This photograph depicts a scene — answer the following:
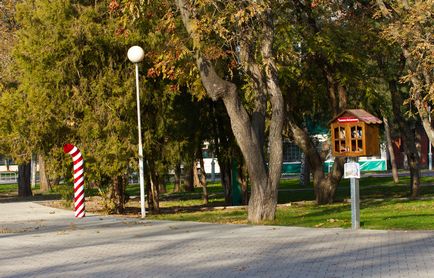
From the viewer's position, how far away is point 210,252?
1410cm

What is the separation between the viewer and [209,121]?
2861 cm

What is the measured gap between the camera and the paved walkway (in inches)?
471

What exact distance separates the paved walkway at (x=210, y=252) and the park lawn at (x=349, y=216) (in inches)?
54.2

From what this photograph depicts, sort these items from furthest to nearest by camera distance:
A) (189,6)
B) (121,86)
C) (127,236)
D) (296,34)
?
(296,34)
(121,86)
(189,6)
(127,236)

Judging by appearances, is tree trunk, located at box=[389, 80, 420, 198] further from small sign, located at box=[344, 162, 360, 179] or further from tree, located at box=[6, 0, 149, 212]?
small sign, located at box=[344, 162, 360, 179]

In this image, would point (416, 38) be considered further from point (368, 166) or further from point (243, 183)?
point (368, 166)

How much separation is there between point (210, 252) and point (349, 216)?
25.3 ft

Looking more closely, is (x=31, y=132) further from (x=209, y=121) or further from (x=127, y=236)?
(x=127, y=236)

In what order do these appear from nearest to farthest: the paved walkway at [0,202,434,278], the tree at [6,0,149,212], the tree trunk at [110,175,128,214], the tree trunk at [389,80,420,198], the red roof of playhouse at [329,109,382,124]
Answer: the paved walkway at [0,202,434,278]
the red roof of playhouse at [329,109,382,124]
the tree at [6,0,149,212]
the tree trunk at [110,175,128,214]
the tree trunk at [389,80,420,198]

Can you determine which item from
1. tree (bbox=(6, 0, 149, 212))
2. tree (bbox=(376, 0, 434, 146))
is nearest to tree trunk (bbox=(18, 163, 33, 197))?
tree (bbox=(6, 0, 149, 212))

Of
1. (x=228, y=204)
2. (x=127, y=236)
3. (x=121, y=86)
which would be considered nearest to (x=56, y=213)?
(x=121, y=86)

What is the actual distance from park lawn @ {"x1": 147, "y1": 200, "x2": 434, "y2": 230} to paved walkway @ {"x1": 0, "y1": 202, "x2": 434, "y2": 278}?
4.52ft

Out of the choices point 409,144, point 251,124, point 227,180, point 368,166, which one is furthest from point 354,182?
point 368,166

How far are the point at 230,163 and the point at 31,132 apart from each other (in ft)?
25.4
